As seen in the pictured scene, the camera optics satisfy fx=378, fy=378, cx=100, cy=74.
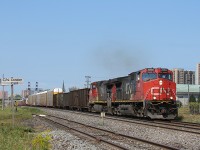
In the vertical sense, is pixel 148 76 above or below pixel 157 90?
above

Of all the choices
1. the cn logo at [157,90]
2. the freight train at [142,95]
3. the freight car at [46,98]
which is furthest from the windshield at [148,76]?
the freight car at [46,98]

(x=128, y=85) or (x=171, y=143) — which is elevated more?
(x=128, y=85)

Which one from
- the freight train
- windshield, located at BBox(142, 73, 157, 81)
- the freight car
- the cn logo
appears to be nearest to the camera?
the freight train

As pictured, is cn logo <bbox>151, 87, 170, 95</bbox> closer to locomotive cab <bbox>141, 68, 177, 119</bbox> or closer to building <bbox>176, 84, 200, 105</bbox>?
locomotive cab <bbox>141, 68, 177, 119</bbox>

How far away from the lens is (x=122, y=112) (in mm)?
33219

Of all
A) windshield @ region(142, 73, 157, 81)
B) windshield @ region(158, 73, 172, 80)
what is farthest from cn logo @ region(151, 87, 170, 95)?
windshield @ region(158, 73, 172, 80)

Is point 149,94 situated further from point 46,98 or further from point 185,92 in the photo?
point 185,92

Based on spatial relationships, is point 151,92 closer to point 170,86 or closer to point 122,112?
point 170,86

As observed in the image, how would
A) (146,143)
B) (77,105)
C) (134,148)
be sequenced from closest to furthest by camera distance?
(134,148)
(146,143)
(77,105)

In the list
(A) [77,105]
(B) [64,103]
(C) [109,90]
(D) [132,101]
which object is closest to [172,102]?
(D) [132,101]

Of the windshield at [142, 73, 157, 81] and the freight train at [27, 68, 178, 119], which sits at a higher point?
the windshield at [142, 73, 157, 81]

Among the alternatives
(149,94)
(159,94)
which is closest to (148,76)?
(149,94)

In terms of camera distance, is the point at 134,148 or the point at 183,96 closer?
the point at 134,148

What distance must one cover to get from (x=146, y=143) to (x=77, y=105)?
41.3 metres
